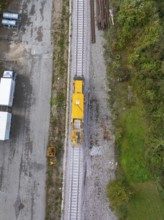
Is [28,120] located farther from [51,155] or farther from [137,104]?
[137,104]

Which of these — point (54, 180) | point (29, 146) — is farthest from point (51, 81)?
point (54, 180)

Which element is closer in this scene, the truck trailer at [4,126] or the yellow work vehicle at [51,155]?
the truck trailer at [4,126]

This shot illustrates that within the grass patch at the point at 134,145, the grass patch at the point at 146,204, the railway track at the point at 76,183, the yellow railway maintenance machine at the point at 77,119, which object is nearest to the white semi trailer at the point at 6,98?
the yellow railway maintenance machine at the point at 77,119

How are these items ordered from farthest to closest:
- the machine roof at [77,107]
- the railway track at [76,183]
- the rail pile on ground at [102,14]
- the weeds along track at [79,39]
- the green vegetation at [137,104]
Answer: the rail pile on ground at [102,14], the weeds along track at [79,39], the machine roof at [77,107], the green vegetation at [137,104], the railway track at [76,183]

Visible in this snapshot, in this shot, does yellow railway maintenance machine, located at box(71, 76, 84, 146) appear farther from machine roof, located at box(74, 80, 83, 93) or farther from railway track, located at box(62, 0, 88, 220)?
railway track, located at box(62, 0, 88, 220)

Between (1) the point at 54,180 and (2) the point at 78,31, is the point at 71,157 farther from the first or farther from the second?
(2) the point at 78,31

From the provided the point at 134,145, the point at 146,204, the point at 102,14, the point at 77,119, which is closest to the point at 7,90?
the point at 77,119

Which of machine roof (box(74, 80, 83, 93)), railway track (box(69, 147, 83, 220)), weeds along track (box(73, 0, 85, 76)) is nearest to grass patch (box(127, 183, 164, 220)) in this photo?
railway track (box(69, 147, 83, 220))

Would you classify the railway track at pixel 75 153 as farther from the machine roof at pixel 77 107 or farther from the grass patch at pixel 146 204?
the grass patch at pixel 146 204
